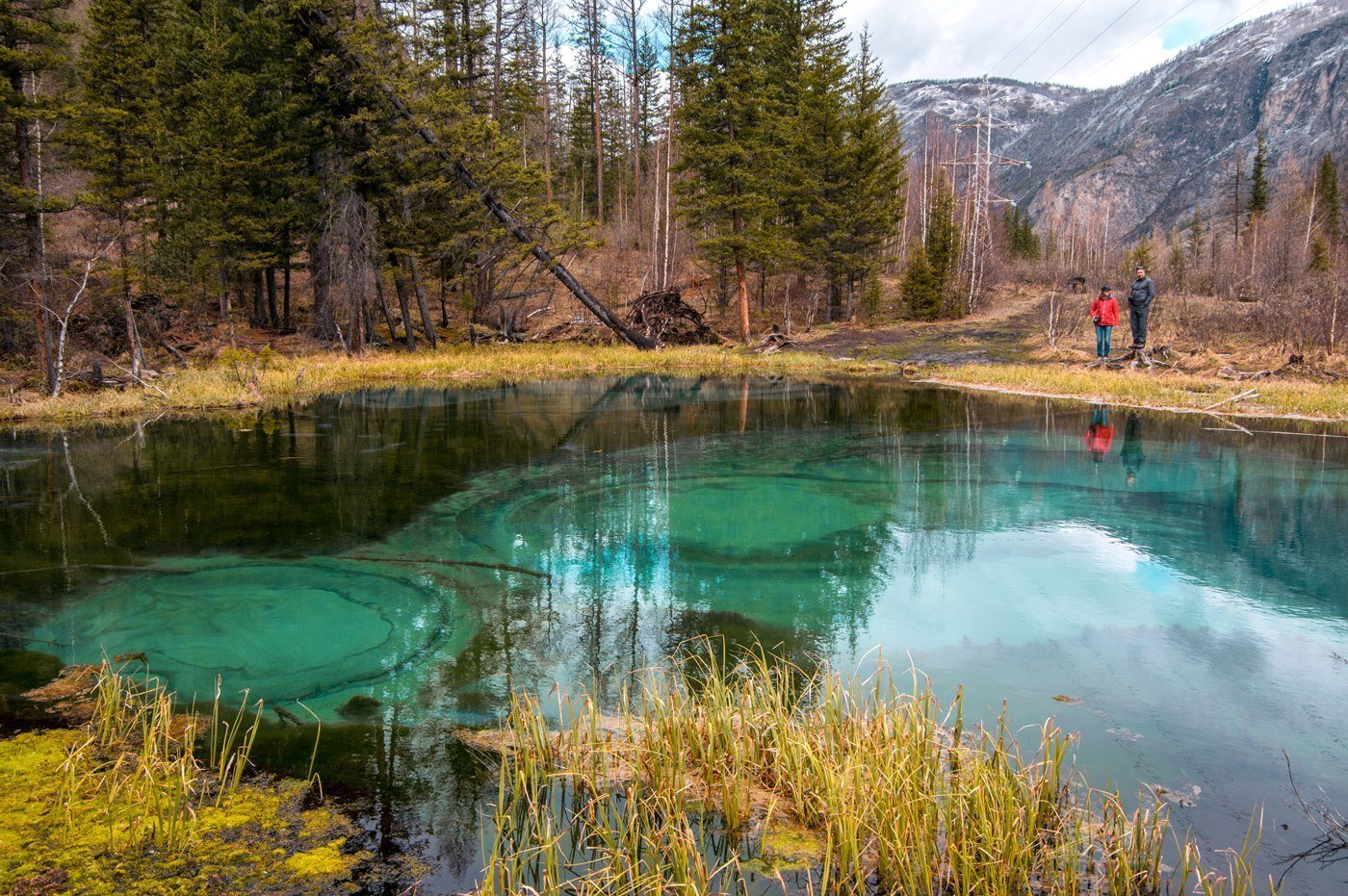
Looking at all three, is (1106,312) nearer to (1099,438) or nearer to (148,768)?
(1099,438)

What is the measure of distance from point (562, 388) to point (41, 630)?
599 inches

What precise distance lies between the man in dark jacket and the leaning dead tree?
46.9 ft

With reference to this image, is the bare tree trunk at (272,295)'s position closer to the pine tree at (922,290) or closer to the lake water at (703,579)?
the lake water at (703,579)

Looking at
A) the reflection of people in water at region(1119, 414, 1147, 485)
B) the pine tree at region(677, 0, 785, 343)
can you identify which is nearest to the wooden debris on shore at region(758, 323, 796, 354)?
the pine tree at region(677, 0, 785, 343)

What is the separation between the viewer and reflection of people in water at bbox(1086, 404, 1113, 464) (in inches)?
468

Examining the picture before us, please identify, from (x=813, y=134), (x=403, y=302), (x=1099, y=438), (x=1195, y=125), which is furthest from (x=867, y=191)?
(x=1195, y=125)

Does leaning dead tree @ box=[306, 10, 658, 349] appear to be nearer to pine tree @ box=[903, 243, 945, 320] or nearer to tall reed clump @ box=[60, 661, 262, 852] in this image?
pine tree @ box=[903, 243, 945, 320]

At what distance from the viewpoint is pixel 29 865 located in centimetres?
306

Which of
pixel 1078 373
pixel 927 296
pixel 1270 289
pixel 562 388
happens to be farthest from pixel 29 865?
pixel 927 296

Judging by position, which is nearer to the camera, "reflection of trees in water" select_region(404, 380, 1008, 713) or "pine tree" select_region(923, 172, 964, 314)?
"reflection of trees in water" select_region(404, 380, 1008, 713)

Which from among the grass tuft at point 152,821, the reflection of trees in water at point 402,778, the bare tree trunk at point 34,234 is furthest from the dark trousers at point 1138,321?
the bare tree trunk at point 34,234

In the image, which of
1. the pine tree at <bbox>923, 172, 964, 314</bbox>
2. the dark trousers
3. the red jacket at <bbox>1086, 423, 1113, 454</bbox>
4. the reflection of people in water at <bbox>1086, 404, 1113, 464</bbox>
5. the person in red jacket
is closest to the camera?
the reflection of people in water at <bbox>1086, 404, 1113, 464</bbox>

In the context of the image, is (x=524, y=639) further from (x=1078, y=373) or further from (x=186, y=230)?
(x=186, y=230)

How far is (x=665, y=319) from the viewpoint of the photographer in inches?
1117
